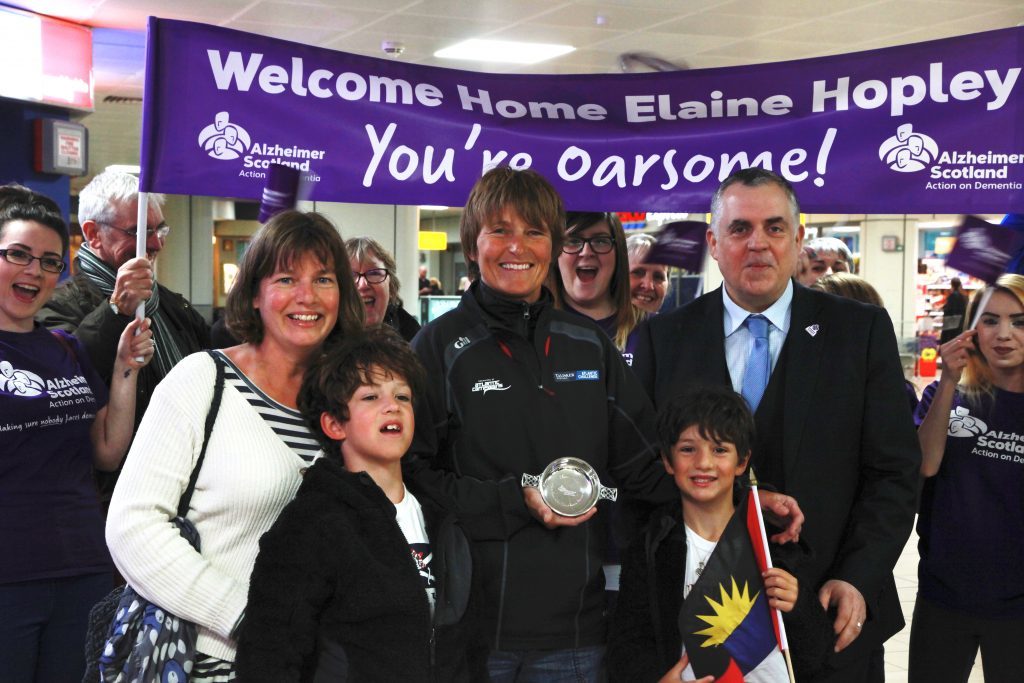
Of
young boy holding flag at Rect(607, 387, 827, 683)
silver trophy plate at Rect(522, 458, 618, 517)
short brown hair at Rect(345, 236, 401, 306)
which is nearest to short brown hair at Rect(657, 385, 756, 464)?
young boy holding flag at Rect(607, 387, 827, 683)

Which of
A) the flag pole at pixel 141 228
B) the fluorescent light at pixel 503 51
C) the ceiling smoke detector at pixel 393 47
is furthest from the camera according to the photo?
the fluorescent light at pixel 503 51

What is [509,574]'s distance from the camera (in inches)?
87.6

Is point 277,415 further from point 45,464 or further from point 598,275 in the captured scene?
point 598,275

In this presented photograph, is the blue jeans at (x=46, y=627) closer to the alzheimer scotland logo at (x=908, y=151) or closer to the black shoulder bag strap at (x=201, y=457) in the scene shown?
the black shoulder bag strap at (x=201, y=457)

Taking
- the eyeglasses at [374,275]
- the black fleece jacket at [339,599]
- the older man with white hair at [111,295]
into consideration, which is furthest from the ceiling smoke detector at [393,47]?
the black fleece jacket at [339,599]

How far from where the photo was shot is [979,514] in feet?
10.0

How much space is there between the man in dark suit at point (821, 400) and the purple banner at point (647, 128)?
30.4 inches

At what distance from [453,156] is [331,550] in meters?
1.58

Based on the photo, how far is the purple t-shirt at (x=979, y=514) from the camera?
3.00m

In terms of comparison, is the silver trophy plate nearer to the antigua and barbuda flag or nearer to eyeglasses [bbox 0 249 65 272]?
the antigua and barbuda flag

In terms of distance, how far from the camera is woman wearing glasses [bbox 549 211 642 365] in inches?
137

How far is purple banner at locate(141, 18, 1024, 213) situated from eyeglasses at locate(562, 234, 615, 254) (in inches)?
6.5

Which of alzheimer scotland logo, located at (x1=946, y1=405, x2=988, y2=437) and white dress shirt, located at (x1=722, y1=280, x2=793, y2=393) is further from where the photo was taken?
alzheimer scotland logo, located at (x1=946, y1=405, x2=988, y2=437)

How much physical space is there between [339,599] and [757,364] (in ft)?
3.77
